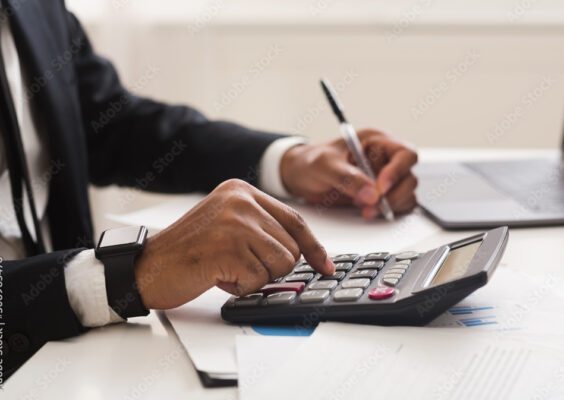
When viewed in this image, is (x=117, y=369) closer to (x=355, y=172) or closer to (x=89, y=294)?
(x=89, y=294)

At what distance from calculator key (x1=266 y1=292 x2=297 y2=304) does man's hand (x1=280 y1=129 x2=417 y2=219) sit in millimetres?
396

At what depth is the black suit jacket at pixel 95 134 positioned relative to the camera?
3.53ft

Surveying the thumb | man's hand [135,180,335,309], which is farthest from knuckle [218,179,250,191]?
the thumb

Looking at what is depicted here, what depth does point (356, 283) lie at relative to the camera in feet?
2.06

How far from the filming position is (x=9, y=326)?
642mm

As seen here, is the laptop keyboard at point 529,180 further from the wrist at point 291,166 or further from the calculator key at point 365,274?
the calculator key at point 365,274

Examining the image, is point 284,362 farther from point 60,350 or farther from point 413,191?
point 413,191

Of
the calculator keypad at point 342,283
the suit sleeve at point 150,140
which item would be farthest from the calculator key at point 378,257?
the suit sleeve at point 150,140

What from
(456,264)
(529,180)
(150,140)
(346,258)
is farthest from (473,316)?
(150,140)

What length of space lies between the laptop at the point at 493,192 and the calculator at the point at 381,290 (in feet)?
0.97

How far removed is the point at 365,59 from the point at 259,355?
6.09 ft

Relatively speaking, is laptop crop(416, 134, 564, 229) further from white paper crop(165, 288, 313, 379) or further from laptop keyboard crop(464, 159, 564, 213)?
white paper crop(165, 288, 313, 379)

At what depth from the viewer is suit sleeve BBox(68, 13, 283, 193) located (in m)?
1.18

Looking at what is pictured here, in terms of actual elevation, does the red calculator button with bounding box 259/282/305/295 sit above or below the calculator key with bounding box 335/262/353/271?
above
